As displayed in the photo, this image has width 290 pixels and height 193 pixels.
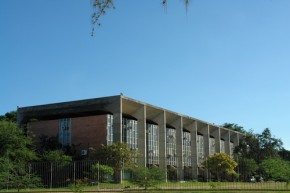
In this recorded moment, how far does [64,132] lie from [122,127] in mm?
7759

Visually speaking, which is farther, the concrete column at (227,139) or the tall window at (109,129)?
the concrete column at (227,139)

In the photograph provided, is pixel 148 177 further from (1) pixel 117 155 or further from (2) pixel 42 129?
(2) pixel 42 129

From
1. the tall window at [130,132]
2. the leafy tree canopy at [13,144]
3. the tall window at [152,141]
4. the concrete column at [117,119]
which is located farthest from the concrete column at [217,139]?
the leafy tree canopy at [13,144]

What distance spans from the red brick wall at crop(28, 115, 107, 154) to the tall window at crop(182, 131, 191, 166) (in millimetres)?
21939

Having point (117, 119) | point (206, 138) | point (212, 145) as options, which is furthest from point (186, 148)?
point (117, 119)

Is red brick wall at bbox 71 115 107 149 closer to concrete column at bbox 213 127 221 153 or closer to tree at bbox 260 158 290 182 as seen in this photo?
tree at bbox 260 158 290 182

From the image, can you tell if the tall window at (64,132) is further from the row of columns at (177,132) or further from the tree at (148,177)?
the tree at (148,177)

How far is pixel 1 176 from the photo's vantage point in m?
28.8

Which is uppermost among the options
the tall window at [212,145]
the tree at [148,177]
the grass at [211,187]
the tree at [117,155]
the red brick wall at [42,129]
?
the red brick wall at [42,129]

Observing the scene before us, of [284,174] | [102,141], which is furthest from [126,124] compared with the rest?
[284,174]

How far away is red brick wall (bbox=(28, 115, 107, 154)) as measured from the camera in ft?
171

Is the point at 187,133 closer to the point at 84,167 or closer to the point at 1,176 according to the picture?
the point at 84,167

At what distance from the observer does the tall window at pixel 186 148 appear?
7007cm

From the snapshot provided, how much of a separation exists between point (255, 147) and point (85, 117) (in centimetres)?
4011
